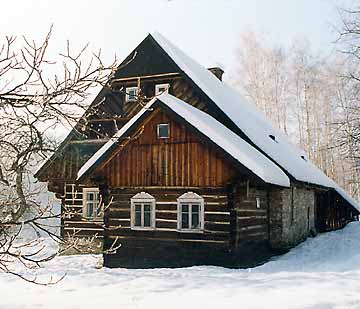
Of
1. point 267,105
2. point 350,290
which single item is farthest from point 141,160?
point 267,105

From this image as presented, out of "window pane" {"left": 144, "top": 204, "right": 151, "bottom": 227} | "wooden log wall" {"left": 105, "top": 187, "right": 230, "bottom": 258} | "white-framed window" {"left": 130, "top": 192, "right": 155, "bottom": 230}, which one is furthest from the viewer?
"window pane" {"left": 144, "top": 204, "right": 151, "bottom": 227}

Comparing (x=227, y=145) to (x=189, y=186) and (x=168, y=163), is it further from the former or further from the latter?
(x=168, y=163)

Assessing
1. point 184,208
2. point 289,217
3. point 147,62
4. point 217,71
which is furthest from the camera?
point 217,71

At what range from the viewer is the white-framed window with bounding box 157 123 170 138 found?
1477 centimetres

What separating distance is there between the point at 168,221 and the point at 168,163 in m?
1.70

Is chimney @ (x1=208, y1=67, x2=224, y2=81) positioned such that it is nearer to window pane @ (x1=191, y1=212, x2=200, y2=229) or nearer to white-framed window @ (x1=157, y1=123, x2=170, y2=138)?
white-framed window @ (x1=157, y1=123, x2=170, y2=138)

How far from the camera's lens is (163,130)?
1485 cm

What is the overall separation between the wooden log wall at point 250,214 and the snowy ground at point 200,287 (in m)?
1.01

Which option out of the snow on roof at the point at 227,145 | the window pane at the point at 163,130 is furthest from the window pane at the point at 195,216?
the window pane at the point at 163,130

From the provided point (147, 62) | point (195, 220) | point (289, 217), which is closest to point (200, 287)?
point (195, 220)

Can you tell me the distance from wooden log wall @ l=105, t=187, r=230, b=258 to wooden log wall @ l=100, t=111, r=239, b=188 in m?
0.32

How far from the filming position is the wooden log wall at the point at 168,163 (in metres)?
14.1

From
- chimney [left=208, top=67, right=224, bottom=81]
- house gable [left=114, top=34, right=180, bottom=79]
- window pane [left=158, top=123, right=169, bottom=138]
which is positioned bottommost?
window pane [left=158, top=123, right=169, bottom=138]

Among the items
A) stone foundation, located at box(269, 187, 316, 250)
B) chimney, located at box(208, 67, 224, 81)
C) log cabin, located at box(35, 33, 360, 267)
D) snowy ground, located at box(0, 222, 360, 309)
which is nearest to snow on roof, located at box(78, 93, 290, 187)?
log cabin, located at box(35, 33, 360, 267)
